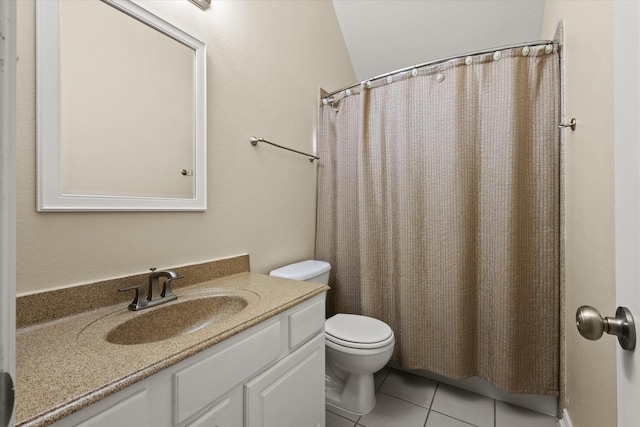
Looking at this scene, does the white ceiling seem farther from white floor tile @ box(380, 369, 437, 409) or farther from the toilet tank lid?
white floor tile @ box(380, 369, 437, 409)

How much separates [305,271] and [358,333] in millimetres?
463

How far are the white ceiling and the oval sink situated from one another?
7.52 ft

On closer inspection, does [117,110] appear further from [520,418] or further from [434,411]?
[520,418]

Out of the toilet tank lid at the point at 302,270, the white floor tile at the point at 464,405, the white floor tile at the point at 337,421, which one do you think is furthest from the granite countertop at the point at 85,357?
the white floor tile at the point at 464,405

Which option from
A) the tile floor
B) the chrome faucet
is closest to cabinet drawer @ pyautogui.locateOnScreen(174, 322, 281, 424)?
the chrome faucet

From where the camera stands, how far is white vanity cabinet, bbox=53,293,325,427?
625 mm

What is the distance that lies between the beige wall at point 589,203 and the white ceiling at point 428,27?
2.11 feet

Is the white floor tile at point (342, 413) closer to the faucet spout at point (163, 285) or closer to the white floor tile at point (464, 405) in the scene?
the white floor tile at point (464, 405)

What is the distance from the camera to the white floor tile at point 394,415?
1509mm

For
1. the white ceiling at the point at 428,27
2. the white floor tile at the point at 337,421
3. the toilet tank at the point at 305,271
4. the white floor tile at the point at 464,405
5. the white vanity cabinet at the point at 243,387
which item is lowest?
the white floor tile at the point at 337,421

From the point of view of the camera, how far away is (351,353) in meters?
1.48

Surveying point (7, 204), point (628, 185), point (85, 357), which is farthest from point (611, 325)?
point (85, 357)

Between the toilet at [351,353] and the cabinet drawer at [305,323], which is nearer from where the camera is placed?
the cabinet drawer at [305,323]

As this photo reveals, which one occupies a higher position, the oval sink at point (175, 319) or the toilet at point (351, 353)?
the oval sink at point (175, 319)
